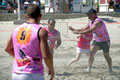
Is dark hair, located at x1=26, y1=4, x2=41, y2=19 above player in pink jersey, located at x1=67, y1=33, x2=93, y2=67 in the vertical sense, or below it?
above

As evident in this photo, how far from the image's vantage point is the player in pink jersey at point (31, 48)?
3.28 meters

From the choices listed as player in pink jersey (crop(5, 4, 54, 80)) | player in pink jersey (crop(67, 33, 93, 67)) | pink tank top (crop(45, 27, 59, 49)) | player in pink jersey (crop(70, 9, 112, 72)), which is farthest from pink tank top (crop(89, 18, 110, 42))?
player in pink jersey (crop(5, 4, 54, 80))

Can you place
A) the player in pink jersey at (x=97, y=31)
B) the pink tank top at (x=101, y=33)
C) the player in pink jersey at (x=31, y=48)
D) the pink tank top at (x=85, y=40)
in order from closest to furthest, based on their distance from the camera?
the player in pink jersey at (x=31, y=48) < the player in pink jersey at (x=97, y=31) < the pink tank top at (x=101, y=33) < the pink tank top at (x=85, y=40)

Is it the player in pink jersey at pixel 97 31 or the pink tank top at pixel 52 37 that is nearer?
Result: the player in pink jersey at pixel 97 31

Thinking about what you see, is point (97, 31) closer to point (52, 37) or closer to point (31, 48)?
point (52, 37)

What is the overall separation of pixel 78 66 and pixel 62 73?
112cm

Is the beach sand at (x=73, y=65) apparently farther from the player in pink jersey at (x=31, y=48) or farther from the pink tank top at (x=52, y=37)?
the player in pink jersey at (x=31, y=48)

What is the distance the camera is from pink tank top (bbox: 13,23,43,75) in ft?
10.8

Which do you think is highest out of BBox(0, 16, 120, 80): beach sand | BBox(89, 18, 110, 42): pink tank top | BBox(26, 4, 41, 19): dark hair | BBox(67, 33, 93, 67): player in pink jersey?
BBox(26, 4, 41, 19): dark hair

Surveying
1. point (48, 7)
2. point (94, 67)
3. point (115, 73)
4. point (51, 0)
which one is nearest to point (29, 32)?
point (115, 73)

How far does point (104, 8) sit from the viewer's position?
28484 millimetres

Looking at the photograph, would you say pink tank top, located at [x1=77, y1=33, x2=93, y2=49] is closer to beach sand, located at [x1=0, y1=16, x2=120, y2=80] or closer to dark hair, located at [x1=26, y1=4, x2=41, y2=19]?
beach sand, located at [x1=0, y1=16, x2=120, y2=80]

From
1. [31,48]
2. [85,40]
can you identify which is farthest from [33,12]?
[85,40]

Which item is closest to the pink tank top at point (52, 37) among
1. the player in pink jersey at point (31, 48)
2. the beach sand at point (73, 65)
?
the beach sand at point (73, 65)
